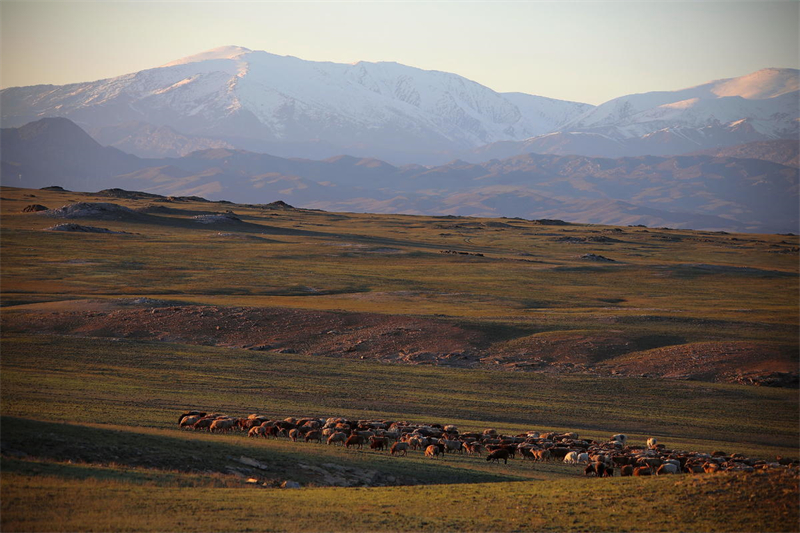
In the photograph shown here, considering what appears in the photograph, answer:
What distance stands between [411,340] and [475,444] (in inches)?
979

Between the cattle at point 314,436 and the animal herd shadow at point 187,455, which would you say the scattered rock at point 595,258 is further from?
the cattle at point 314,436

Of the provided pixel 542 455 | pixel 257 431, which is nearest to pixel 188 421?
pixel 257 431

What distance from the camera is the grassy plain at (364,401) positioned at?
62.5ft

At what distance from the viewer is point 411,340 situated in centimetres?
5494

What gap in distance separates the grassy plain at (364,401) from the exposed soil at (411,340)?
1748mm

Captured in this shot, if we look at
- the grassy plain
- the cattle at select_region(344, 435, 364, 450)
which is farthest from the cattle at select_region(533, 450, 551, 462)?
the cattle at select_region(344, 435, 364, 450)

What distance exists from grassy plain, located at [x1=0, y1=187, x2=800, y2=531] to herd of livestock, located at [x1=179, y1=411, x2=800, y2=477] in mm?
1103

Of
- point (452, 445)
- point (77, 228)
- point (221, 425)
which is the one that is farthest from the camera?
point (77, 228)

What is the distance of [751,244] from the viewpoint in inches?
6831

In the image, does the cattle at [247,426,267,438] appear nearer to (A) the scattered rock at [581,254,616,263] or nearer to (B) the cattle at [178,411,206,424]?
(B) the cattle at [178,411,206,424]

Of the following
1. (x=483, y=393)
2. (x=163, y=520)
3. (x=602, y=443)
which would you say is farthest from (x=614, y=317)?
(x=163, y=520)

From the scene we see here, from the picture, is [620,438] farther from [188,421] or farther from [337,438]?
[188,421]

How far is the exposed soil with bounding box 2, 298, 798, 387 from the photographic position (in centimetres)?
4919

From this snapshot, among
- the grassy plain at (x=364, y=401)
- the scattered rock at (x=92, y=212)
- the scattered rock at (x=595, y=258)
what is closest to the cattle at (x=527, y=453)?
the grassy plain at (x=364, y=401)
